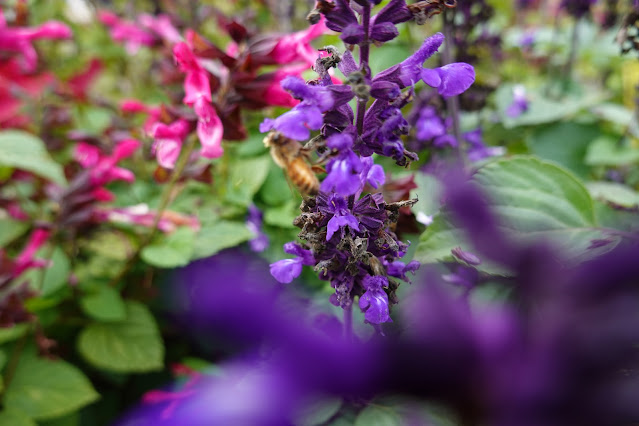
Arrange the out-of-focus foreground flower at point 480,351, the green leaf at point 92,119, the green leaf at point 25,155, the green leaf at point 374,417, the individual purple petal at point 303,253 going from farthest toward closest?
the green leaf at point 92,119 < the green leaf at point 25,155 < the individual purple petal at point 303,253 < the green leaf at point 374,417 < the out-of-focus foreground flower at point 480,351

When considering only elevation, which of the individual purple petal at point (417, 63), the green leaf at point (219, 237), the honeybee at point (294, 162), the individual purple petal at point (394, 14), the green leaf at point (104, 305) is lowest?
the green leaf at point (104, 305)

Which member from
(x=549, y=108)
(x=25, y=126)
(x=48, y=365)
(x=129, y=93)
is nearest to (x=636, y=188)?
(x=549, y=108)

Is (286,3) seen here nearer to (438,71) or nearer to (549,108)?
(549,108)

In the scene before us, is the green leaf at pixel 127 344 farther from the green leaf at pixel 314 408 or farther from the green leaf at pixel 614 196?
the green leaf at pixel 614 196

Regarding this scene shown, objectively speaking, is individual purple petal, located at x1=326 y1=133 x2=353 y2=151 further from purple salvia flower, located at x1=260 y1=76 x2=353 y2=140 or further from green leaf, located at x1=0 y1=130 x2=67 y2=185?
green leaf, located at x1=0 y1=130 x2=67 y2=185

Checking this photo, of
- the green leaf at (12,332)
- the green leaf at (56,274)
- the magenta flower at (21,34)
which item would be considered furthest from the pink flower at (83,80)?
the green leaf at (12,332)

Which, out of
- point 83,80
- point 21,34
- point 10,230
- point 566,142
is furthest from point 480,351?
point 83,80

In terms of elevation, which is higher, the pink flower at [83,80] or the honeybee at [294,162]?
the honeybee at [294,162]
